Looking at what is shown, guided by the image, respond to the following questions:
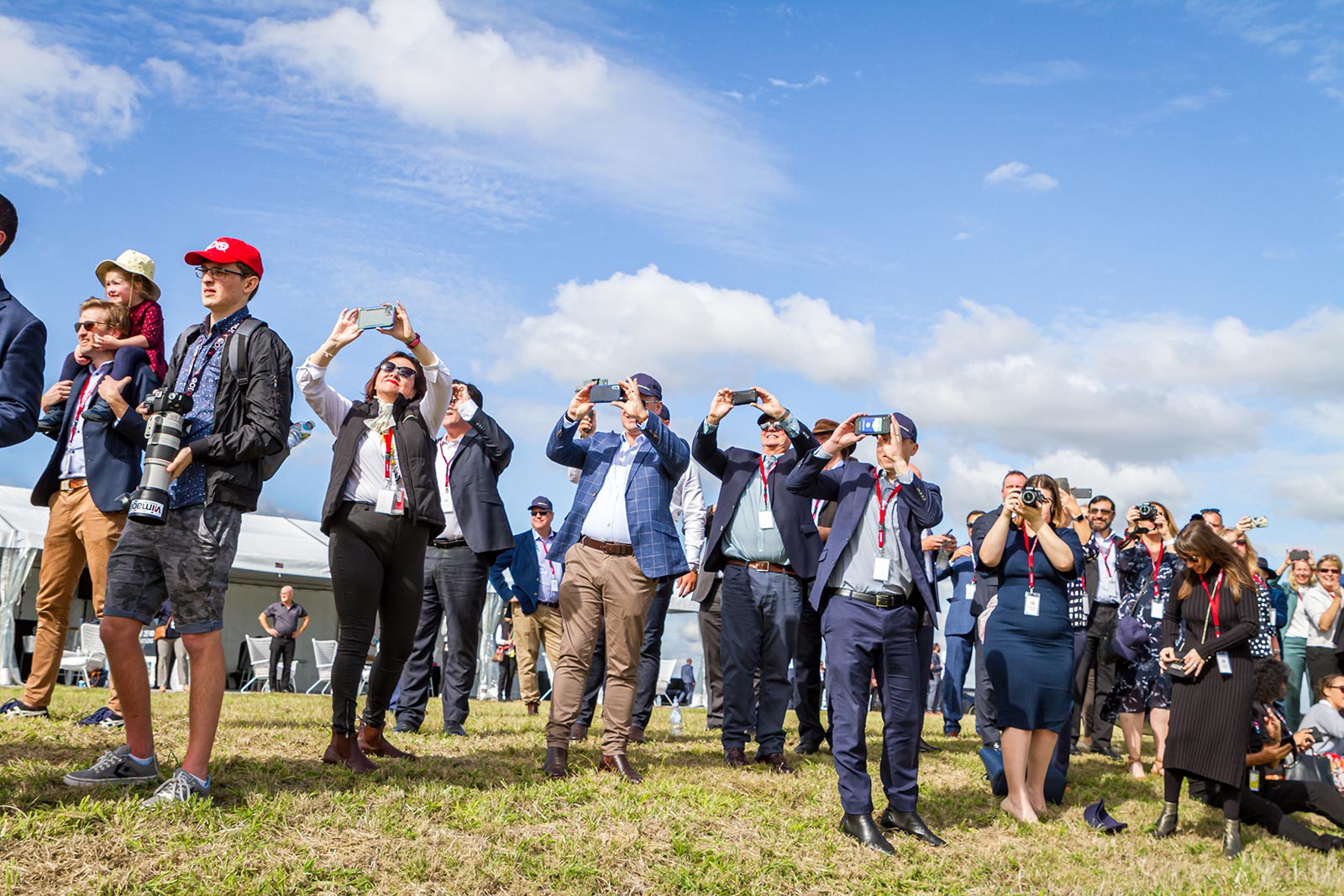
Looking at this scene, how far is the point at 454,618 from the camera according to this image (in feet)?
25.6

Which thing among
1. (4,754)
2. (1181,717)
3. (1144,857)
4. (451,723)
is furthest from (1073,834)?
(4,754)

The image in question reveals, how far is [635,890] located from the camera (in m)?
4.18

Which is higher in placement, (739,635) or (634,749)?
Result: (739,635)

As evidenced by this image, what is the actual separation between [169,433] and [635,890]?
8.20 ft

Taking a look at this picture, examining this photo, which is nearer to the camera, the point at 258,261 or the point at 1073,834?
the point at 258,261

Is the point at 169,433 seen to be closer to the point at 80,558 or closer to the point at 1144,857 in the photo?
the point at 80,558

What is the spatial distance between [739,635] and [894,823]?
2.13 meters

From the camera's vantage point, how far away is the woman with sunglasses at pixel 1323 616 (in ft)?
37.3

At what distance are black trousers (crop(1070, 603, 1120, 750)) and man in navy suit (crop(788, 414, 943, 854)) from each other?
15.6ft

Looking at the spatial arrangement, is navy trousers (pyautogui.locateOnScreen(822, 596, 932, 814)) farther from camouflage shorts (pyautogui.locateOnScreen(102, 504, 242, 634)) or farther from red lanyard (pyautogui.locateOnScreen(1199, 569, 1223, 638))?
camouflage shorts (pyautogui.locateOnScreen(102, 504, 242, 634))

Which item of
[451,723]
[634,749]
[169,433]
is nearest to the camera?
[169,433]

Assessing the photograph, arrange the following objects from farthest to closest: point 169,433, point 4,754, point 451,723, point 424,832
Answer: point 451,723 < point 4,754 < point 424,832 < point 169,433

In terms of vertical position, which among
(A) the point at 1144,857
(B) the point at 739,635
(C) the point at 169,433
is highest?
(C) the point at 169,433

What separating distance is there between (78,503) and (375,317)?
2399mm
